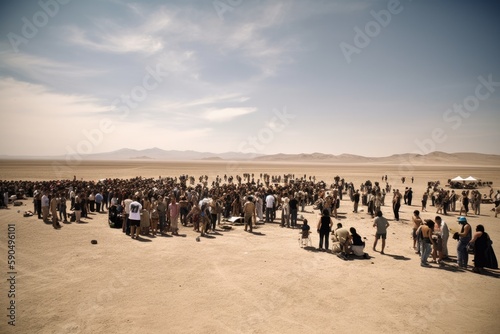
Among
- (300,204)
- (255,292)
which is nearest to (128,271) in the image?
(255,292)

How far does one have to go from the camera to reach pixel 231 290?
23.6 ft

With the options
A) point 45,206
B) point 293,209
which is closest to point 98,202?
point 45,206

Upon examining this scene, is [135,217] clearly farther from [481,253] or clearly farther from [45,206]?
[481,253]

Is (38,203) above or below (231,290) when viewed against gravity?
above

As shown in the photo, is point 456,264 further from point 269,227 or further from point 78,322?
point 78,322

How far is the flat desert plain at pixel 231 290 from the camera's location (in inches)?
227

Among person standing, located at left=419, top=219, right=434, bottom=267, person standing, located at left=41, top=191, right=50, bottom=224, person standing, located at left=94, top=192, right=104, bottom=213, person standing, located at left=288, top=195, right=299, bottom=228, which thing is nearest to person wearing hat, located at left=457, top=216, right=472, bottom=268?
person standing, located at left=419, top=219, right=434, bottom=267

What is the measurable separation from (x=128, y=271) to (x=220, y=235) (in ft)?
16.4

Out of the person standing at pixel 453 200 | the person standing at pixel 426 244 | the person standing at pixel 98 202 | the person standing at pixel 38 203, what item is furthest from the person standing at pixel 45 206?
the person standing at pixel 453 200

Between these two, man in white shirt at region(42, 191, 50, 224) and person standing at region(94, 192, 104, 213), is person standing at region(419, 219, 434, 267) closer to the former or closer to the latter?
man in white shirt at region(42, 191, 50, 224)

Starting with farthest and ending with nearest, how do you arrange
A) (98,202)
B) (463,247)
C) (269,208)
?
(98,202) → (269,208) → (463,247)

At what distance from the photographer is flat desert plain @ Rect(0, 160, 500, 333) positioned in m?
5.78

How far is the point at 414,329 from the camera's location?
5.66 m

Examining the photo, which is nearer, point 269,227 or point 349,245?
point 349,245
